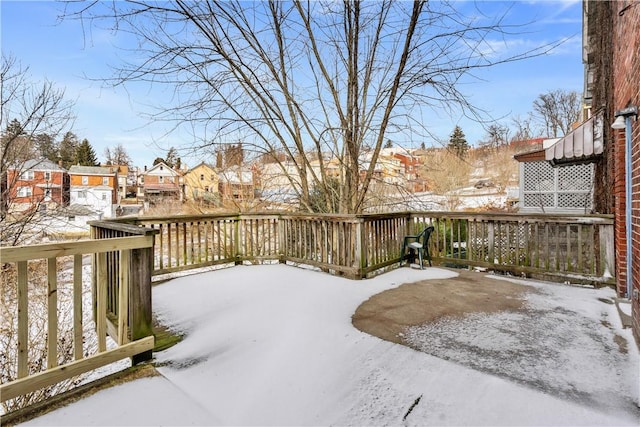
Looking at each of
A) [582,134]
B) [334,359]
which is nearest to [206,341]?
[334,359]

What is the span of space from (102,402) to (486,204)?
1905 centimetres

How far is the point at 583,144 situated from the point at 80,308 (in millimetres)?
6245

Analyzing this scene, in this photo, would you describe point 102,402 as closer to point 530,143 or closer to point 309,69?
point 309,69

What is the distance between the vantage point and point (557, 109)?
2752 cm

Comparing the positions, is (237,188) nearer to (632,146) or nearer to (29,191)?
(29,191)

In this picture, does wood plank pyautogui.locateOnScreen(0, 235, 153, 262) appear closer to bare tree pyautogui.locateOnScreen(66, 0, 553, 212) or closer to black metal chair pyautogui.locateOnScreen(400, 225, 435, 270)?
black metal chair pyautogui.locateOnScreen(400, 225, 435, 270)

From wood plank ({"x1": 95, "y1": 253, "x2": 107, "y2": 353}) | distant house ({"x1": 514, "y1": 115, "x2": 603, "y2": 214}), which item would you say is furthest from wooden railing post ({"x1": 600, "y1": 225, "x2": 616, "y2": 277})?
wood plank ({"x1": 95, "y1": 253, "x2": 107, "y2": 353})

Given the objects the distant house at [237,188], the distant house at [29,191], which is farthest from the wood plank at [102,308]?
the distant house at [237,188]

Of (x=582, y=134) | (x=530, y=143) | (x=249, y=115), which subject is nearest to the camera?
(x=582, y=134)

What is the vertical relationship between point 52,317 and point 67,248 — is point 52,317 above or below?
below

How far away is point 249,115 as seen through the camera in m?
6.56

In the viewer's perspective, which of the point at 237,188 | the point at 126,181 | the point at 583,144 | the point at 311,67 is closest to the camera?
the point at 583,144

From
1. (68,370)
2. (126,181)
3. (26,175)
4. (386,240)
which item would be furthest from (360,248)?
(126,181)

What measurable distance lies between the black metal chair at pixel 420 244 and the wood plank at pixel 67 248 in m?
4.10
